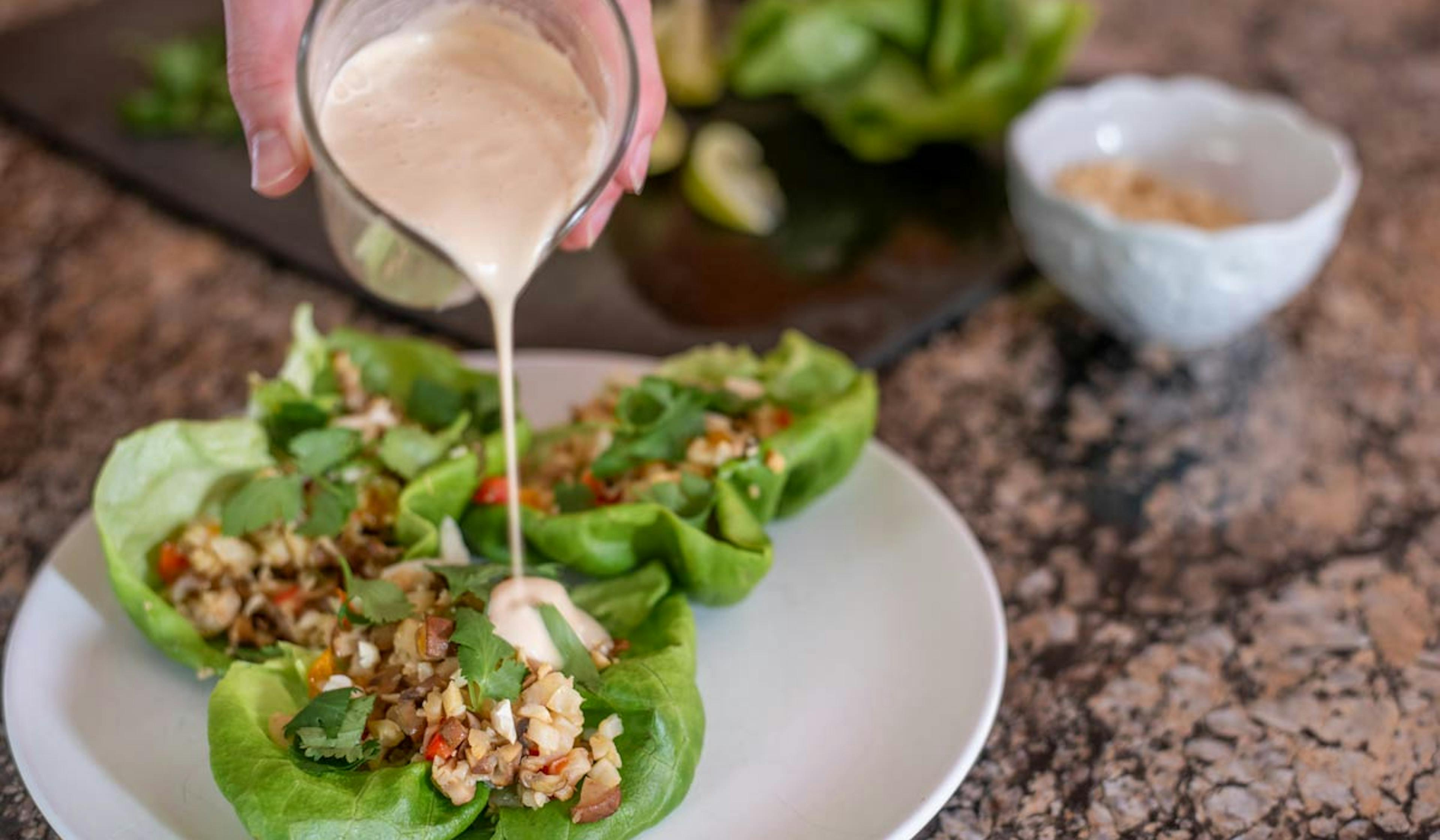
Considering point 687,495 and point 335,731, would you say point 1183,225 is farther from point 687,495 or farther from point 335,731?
point 335,731

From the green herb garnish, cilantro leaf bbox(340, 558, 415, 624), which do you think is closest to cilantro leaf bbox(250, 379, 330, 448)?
cilantro leaf bbox(340, 558, 415, 624)

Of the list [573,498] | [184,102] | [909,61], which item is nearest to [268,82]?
[573,498]

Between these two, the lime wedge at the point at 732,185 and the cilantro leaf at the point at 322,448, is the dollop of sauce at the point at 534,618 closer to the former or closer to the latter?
the cilantro leaf at the point at 322,448

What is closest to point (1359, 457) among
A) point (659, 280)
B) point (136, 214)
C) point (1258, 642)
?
point (1258, 642)

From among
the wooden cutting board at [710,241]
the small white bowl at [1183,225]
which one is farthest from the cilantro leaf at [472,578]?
the small white bowl at [1183,225]

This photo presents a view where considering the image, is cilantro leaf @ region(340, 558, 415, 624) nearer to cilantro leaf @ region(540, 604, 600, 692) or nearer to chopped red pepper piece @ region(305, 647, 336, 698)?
chopped red pepper piece @ region(305, 647, 336, 698)

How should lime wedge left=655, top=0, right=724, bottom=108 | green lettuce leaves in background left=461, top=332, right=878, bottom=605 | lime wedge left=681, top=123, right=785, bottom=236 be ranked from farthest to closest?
lime wedge left=655, top=0, right=724, bottom=108, lime wedge left=681, top=123, right=785, bottom=236, green lettuce leaves in background left=461, top=332, right=878, bottom=605

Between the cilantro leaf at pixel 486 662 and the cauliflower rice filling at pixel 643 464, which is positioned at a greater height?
the cilantro leaf at pixel 486 662
